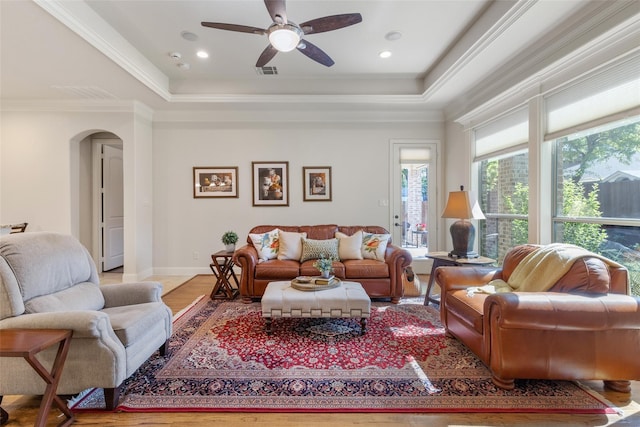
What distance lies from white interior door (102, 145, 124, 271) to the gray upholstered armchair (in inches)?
150

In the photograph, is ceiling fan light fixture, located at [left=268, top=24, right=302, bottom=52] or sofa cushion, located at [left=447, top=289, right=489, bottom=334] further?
ceiling fan light fixture, located at [left=268, top=24, right=302, bottom=52]

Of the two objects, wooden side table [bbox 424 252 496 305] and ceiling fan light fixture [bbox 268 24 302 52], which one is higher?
ceiling fan light fixture [bbox 268 24 302 52]

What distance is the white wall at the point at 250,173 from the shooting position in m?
5.10

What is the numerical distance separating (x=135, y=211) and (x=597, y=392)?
558cm

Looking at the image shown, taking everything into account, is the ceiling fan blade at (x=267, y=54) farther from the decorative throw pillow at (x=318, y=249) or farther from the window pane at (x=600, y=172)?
the window pane at (x=600, y=172)

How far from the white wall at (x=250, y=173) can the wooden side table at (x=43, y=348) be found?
3.62 m

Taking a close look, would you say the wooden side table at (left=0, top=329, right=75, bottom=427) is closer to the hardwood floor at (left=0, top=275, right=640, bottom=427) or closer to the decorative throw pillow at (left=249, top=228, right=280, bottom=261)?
the hardwood floor at (left=0, top=275, right=640, bottom=427)

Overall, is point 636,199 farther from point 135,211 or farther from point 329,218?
point 135,211

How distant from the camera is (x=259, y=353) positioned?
93.8 inches

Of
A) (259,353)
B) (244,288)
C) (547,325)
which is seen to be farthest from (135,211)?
(547,325)

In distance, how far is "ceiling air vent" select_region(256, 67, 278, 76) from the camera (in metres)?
4.22

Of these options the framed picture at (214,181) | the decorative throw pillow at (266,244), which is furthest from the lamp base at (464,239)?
the framed picture at (214,181)

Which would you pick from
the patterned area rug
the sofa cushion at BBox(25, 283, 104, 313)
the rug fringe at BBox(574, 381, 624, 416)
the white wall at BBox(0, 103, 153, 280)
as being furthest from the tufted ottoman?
the white wall at BBox(0, 103, 153, 280)

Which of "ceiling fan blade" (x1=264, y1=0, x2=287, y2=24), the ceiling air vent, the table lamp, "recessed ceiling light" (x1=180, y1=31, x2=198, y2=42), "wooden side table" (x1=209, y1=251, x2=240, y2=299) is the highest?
the ceiling air vent
